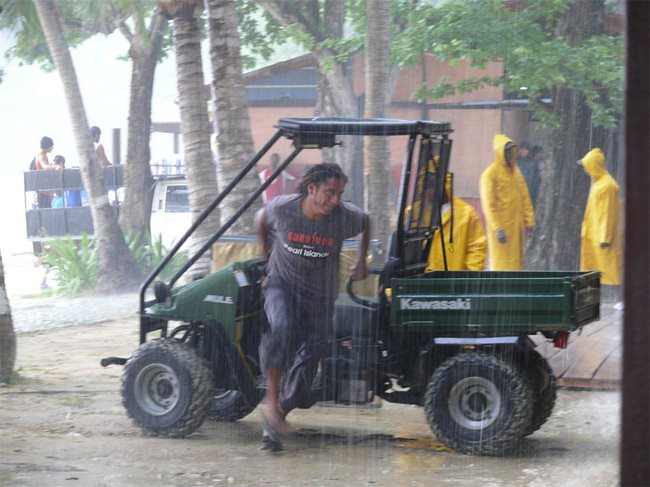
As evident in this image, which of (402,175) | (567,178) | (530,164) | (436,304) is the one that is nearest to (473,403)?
(436,304)

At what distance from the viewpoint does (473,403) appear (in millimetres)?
6027

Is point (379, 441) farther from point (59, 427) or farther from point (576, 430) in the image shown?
point (59, 427)

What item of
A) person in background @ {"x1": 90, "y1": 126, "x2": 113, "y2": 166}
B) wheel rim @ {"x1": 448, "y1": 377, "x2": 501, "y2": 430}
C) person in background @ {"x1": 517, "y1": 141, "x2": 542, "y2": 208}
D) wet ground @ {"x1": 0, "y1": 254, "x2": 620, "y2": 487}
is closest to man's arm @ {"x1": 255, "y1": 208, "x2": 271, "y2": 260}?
wet ground @ {"x1": 0, "y1": 254, "x2": 620, "y2": 487}

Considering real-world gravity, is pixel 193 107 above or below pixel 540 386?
above

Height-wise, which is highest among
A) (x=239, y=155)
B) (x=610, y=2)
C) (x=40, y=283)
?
(x=610, y=2)

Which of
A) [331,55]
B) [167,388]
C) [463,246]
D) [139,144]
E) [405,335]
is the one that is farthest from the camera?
[331,55]

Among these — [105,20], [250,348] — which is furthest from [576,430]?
[105,20]

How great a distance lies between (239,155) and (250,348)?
438 cm

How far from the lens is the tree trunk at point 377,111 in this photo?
12.7 m

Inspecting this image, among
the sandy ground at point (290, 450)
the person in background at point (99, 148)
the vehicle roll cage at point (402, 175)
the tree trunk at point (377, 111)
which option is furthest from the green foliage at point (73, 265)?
the vehicle roll cage at point (402, 175)

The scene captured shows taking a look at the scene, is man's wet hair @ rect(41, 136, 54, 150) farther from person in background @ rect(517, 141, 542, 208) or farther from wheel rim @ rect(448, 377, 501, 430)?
wheel rim @ rect(448, 377, 501, 430)

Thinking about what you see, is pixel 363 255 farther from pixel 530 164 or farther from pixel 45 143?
pixel 45 143

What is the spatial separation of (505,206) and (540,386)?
4371 millimetres

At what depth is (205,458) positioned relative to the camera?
→ 604 cm
